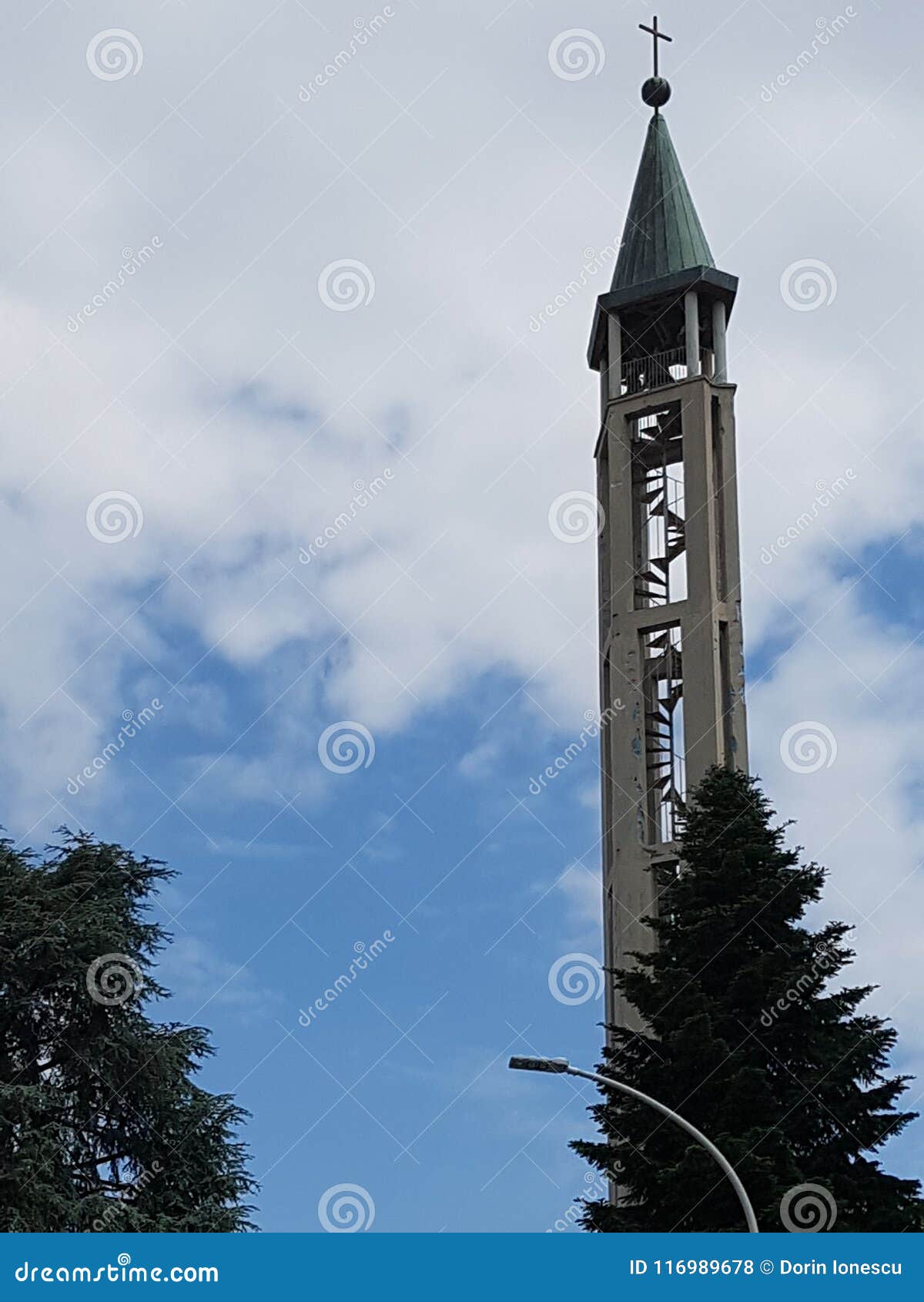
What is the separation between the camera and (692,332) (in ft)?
160

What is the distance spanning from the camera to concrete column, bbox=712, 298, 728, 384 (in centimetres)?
4919

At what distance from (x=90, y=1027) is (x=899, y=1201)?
47.4 feet

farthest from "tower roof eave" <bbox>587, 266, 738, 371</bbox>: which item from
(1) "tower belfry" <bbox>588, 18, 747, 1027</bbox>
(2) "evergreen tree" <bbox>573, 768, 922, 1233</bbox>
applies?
(2) "evergreen tree" <bbox>573, 768, 922, 1233</bbox>

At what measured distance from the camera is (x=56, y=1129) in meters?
31.3

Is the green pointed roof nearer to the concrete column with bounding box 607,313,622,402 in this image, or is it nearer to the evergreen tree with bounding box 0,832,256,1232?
the concrete column with bounding box 607,313,622,402

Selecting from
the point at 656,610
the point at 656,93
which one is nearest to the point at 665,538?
the point at 656,610

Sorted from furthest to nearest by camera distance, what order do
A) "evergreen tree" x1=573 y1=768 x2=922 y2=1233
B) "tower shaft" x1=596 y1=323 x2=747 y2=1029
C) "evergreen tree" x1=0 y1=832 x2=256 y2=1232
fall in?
1. "tower shaft" x1=596 y1=323 x2=747 y2=1029
2. "evergreen tree" x1=0 y1=832 x2=256 y2=1232
3. "evergreen tree" x1=573 y1=768 x2=922 y2=1233

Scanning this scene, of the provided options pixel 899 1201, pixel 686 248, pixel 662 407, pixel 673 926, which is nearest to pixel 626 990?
pixel 673 926

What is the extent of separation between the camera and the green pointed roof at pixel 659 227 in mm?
50250

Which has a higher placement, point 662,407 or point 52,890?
point 662,407

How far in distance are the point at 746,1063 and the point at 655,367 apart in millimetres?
26527

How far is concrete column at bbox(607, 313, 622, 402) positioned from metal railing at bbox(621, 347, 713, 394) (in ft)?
0.62
